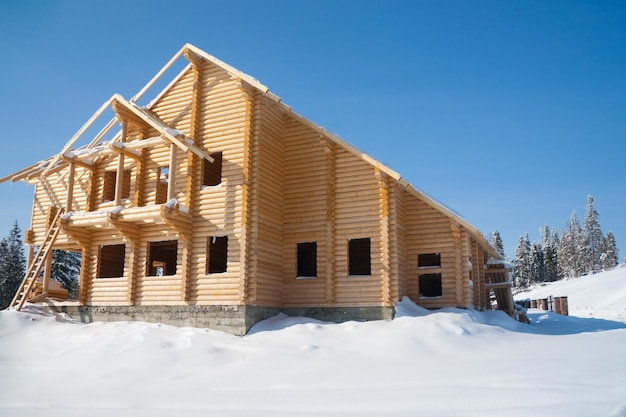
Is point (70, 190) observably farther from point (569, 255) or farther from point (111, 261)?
point (569, 255)

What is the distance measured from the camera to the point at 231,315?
1844 centimetres

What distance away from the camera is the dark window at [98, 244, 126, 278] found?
24188mm

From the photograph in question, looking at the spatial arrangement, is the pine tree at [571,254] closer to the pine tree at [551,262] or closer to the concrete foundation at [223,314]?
the pine tree at [551,262]

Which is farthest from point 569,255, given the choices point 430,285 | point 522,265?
point 430,285

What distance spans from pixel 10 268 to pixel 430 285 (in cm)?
3677

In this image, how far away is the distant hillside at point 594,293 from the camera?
4416 cm

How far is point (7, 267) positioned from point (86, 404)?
1668 inches

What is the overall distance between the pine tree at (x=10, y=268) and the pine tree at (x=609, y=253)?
84816mm

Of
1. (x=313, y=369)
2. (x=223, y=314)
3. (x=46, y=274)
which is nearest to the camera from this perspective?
(x=313, y=369)

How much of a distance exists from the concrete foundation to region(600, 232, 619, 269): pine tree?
82885 millimetres

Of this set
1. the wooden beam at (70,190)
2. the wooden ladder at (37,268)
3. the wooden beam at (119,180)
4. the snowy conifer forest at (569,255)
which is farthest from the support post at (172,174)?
the snowy conifer forest at (569,255)

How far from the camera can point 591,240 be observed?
9438 centimetres

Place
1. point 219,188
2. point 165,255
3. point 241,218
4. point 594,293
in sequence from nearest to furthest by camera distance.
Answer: point 241,218
point 219,188
point 165,255
point 594,293

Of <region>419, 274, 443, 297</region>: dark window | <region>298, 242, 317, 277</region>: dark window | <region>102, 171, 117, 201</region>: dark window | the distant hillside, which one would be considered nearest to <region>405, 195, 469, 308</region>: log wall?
<region>298, 242, 317, 277</region>: dark window
